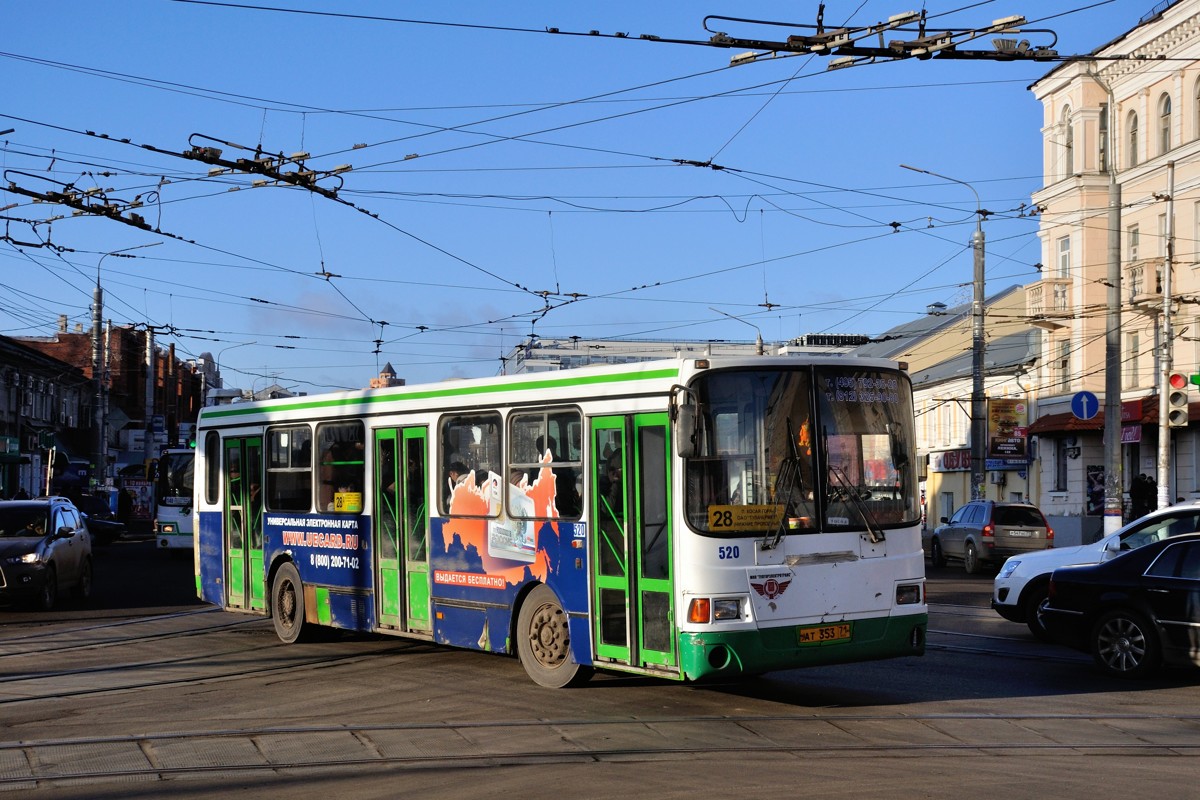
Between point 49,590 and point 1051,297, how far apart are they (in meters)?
35.2

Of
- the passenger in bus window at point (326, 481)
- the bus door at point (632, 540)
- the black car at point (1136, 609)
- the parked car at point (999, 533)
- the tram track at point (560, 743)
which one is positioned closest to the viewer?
the tram track at point (560, 743)

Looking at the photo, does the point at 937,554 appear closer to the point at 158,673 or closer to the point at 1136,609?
the point at 1136,609

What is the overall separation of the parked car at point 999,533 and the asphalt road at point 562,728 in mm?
15490

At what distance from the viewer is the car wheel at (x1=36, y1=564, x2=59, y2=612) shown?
21.5m

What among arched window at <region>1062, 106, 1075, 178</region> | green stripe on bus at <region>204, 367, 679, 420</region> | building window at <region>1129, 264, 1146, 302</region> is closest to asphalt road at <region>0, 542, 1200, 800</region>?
green stripe on bus at <region>204, 367, 679, 420</region>

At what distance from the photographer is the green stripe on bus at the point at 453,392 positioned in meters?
11.5

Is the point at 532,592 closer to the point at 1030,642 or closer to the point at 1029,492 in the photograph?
the point at 1030,642

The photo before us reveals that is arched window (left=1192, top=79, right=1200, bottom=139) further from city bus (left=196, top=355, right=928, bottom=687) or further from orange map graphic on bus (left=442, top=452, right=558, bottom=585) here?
orange map graphic on bus (left=442, top=452, right=558, bottom=585)

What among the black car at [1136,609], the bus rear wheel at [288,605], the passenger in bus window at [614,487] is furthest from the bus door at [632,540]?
the bus rear wheel at [288,605]

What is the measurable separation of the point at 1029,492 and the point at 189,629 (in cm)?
3922

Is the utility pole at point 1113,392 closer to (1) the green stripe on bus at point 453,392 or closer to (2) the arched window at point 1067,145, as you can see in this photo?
(1) the green stripe on bus at point 453,392

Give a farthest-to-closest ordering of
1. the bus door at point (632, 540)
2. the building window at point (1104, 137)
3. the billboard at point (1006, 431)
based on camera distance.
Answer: the billboard at point (1006, 431) → the building window at point (1104, 137) → the bus door at point (632, 540)

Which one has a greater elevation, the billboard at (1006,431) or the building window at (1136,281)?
the building window at (1136,281)

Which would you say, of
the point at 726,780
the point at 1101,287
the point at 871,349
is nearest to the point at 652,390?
the point at 726,780
